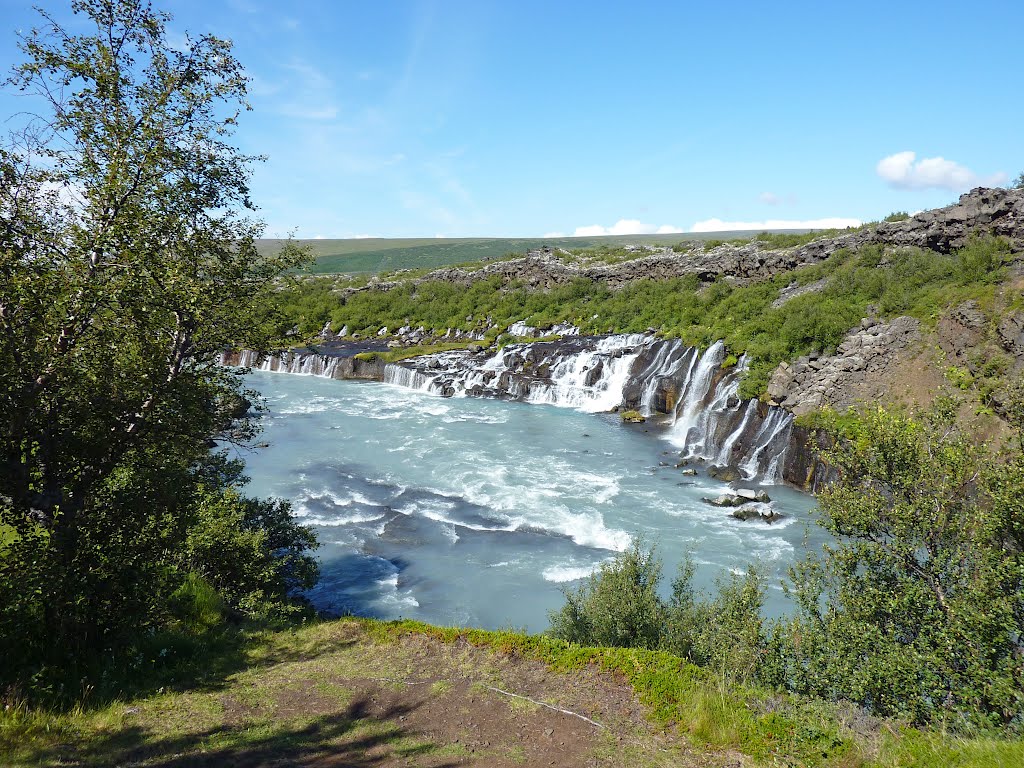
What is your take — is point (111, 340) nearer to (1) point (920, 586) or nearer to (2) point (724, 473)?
(1) point (920, 586)

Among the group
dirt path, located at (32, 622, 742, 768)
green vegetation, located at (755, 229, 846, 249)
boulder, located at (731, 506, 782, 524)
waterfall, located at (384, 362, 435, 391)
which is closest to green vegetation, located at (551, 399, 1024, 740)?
dirt path, located at (32, 622, 742, 768)

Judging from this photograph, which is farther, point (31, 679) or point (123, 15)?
point (123, 15)

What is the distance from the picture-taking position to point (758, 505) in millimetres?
24562

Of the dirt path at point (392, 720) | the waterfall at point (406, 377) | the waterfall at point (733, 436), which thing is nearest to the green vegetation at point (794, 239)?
the waterfall at point (733, 436)

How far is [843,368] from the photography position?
98.7ft

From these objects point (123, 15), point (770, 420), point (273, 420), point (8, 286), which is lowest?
point (273, 420)

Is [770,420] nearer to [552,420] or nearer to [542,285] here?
[552,420]

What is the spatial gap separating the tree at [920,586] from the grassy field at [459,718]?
1.02 meters

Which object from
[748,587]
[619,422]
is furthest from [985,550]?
[619,422]

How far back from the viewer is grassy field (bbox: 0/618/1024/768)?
23.6 feet

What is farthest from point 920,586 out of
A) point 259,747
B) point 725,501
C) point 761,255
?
point 761,255

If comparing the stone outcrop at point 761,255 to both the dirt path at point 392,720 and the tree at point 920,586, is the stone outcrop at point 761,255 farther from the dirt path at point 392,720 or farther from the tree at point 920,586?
the dirt path at point 392,720

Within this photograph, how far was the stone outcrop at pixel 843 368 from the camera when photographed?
95.2ft

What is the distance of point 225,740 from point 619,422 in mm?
32157
